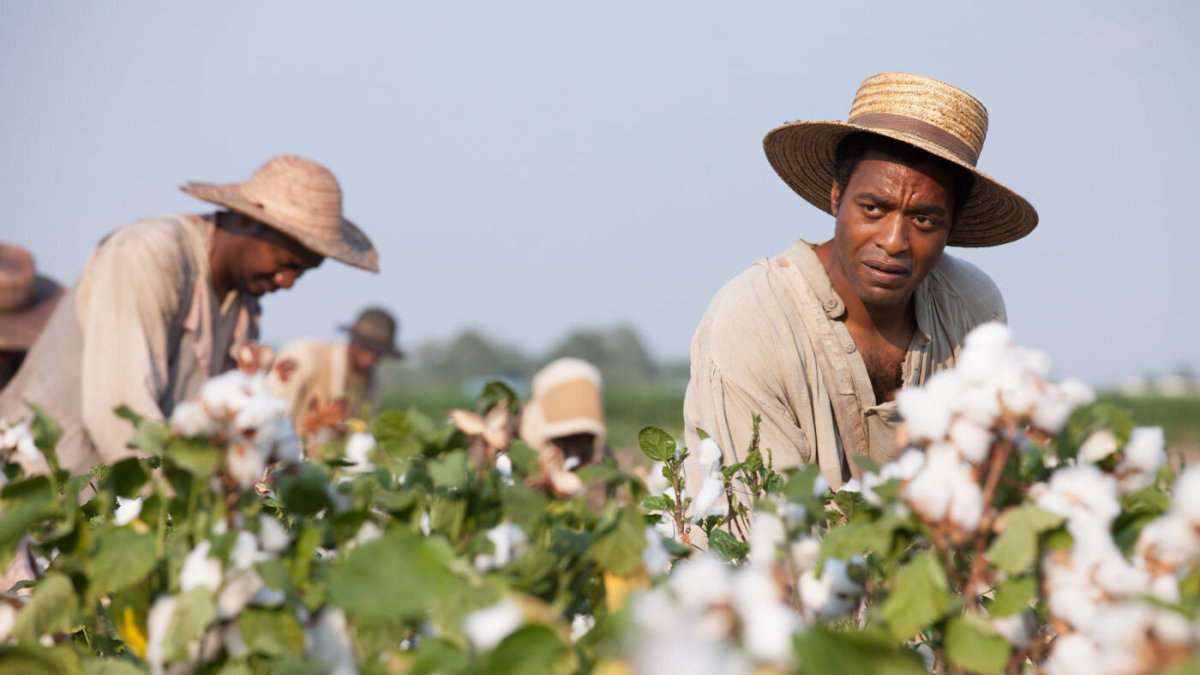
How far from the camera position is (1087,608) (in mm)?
932

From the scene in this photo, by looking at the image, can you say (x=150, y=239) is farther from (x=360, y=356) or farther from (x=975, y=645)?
(x=360, y=356)

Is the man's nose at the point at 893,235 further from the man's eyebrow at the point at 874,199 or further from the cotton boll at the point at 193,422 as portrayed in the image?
the cotton boll at the point at 193,422

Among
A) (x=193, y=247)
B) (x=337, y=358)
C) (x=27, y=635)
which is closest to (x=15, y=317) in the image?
(x=193, y=247)

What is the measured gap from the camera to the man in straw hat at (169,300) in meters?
3.47

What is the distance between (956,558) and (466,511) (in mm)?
483

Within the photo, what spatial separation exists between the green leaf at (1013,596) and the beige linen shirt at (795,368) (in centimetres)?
143

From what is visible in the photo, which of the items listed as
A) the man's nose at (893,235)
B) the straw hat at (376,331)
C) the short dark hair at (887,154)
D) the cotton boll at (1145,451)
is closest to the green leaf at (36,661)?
the cotton boll at (1145,451)

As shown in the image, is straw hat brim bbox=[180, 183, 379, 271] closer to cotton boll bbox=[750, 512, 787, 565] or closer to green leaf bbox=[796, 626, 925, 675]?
cotton boll bbox=[750, 512, 787, 565]

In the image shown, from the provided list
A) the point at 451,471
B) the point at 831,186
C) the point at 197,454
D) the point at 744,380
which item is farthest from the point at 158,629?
the point at 831,186

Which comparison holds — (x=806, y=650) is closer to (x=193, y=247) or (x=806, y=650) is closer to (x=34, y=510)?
(x=34, y=510)

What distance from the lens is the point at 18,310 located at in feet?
15.5

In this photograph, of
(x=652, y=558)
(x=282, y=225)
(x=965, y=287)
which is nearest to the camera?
(x=652, y=558)

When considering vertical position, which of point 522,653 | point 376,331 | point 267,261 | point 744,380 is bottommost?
point 376,331

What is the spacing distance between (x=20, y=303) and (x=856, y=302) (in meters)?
3.63
